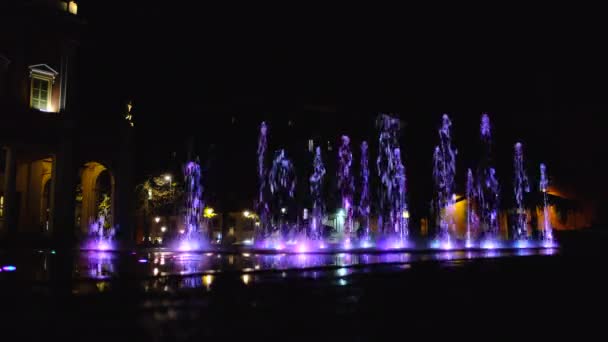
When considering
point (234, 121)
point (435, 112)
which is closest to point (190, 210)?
point (234, 121)

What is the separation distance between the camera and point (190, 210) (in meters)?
47.3

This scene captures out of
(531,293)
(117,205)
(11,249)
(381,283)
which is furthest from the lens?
(117,205)

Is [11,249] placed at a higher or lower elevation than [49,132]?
lower

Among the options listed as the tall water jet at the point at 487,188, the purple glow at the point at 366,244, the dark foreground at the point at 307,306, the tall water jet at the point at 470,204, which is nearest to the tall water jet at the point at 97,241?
the purple glow at the point at 366,244

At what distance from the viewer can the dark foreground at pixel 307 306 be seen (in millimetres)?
6945

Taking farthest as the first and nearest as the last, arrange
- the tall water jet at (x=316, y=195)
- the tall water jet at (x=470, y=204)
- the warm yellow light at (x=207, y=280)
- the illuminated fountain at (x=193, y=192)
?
the tall water jet at (x=316, y=195), the illuminated fountain at (x=193, y=192), the tall water jet at (x=470, y=204), the warm yellow light at (x=207, y=280)

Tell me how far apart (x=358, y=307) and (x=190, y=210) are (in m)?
39.9

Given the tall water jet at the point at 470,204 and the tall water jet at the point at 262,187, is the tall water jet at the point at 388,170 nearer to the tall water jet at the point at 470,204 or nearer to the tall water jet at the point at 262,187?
the tall water jet at the point at 470,204

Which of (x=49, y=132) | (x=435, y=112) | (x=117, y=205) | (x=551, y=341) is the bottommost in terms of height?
(x=551, y=341)

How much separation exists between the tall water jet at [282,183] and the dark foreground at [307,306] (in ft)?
105

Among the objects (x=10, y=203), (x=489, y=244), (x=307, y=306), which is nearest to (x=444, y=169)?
(x=489, y=244)

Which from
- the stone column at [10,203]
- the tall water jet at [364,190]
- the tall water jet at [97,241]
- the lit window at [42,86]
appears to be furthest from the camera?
the tall water jet at [364,190]

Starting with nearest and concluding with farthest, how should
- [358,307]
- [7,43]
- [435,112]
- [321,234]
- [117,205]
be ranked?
[358,307] → [7,43] → [117,205] → [435,112] → [321,234]

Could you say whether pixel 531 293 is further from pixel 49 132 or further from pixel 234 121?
pixel 234 121
